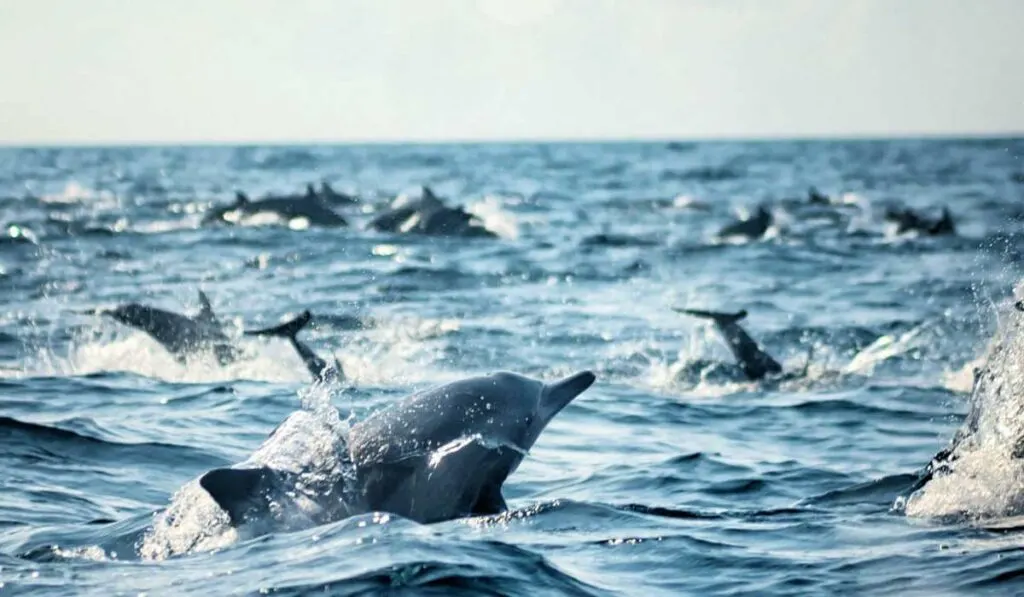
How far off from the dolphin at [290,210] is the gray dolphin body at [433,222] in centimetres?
106

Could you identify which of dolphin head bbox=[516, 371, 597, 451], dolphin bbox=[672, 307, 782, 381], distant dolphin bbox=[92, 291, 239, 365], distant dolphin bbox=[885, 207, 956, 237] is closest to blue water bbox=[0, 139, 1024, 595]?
distant dolphin bbox=[92, 291, 239, 365]

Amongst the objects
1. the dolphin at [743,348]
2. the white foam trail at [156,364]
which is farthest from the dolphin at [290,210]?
the dolphin at [743,348]

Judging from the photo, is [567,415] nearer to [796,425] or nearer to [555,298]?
[796,425]

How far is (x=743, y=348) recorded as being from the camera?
18250 millimetres

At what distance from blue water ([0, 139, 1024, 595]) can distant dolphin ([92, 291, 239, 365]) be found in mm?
224

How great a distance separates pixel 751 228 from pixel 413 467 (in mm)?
29690

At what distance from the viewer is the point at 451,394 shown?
31.6 ft

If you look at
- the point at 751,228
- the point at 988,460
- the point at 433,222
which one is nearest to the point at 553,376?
the point at 988,460

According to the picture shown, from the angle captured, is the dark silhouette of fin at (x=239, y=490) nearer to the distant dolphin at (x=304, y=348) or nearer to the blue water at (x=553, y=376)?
the blue water at (x=553, y=376)

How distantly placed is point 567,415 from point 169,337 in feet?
19.5

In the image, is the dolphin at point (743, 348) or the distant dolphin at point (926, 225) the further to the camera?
the distant dolphin at point (926, 225)

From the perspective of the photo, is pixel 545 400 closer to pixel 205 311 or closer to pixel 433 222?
pixel 205 311

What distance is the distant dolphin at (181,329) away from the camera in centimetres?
1841

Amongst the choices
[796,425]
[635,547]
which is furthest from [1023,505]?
[796,425]
